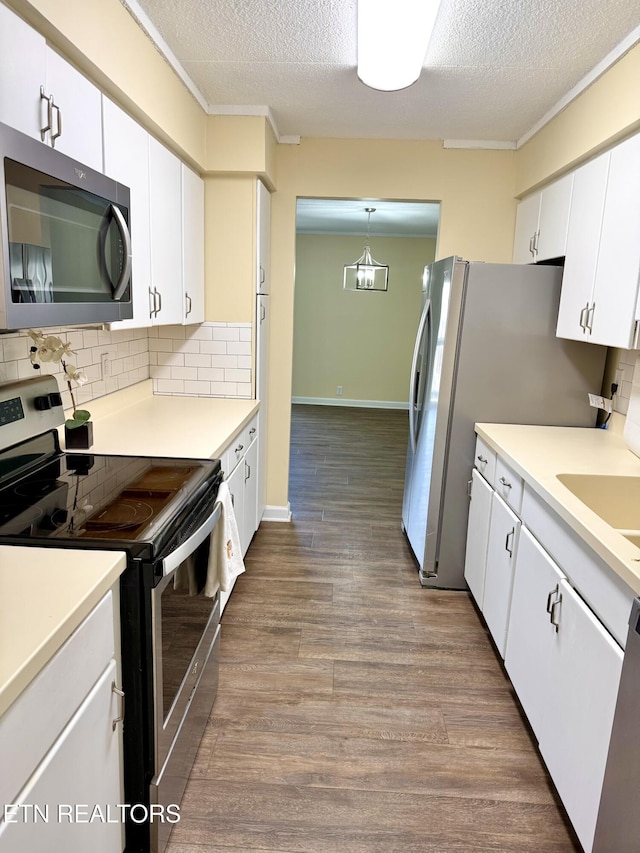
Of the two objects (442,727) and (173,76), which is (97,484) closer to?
(442,727)

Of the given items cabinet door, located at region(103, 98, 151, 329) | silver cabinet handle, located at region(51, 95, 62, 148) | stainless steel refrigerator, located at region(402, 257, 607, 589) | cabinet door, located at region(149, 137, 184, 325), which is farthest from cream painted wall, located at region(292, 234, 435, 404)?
silver cabinet handle, located at region(51, 95, 62, 148)

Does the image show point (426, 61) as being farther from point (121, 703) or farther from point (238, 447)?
point (121, 703)

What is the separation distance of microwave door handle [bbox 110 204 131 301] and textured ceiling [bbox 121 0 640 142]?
0.80m

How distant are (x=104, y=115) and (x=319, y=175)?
1.83m

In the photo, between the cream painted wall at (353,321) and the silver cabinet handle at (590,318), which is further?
the cream painted wall at (353,321)

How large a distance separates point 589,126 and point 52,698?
2704 millimetres

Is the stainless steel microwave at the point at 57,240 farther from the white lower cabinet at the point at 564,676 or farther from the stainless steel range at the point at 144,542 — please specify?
the white lower cabinet at the point at 564,676

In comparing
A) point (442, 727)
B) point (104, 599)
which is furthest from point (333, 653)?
point (104, 599)

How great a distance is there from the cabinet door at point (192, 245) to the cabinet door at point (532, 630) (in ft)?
6.23

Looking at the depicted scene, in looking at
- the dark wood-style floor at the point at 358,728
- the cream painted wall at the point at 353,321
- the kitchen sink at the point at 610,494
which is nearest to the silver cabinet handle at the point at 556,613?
the kitchen sink at the point at 610,494

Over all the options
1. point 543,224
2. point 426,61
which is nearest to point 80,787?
point 426,61

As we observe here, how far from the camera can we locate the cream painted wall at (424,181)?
11.0 ft

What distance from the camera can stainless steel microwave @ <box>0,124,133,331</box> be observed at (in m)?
1.17

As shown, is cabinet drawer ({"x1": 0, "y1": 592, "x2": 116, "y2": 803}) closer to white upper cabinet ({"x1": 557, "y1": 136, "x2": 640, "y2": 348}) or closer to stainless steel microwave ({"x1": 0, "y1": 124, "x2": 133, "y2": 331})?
stainless steel microwave ({"x1": 0, "y1": 124, "x2": 133, "y2": 331})
